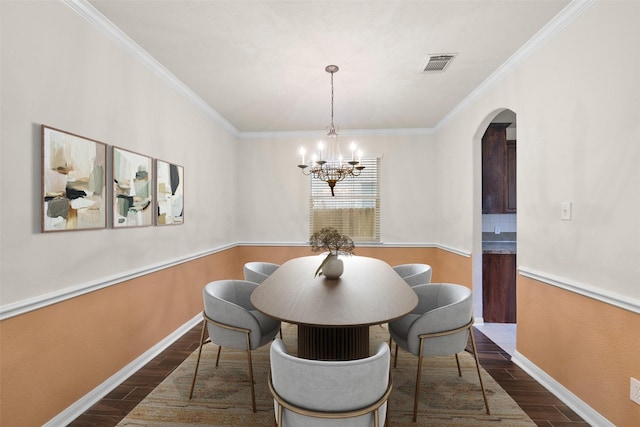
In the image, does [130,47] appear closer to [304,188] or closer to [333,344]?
[333,344]

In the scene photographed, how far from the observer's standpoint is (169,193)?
10.0ft

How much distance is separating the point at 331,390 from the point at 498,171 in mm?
3624

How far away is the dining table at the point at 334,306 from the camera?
157cm

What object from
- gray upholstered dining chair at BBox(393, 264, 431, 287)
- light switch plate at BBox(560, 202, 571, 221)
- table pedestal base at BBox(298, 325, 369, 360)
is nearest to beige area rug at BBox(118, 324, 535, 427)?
table pedestal base at BBox(298, 325, 369, 360)

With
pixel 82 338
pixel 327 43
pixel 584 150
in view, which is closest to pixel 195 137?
pixel 327 43

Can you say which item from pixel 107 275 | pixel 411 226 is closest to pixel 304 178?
pixel 411 226

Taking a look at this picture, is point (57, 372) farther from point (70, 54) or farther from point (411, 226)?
point (411, 226)

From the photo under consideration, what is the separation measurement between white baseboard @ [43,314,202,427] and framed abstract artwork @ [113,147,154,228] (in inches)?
46.0

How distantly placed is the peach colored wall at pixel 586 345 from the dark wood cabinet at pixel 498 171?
1.48m

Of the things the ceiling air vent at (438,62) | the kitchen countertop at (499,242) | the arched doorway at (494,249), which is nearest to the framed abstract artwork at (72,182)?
the ceiling air vent at (438,62)

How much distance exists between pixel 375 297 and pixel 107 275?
1992 mm

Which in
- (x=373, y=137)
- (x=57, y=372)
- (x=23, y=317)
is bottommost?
(x=57, y=372)

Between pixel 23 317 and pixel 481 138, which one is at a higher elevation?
pixel 481 138

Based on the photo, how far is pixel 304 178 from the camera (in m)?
4.98
